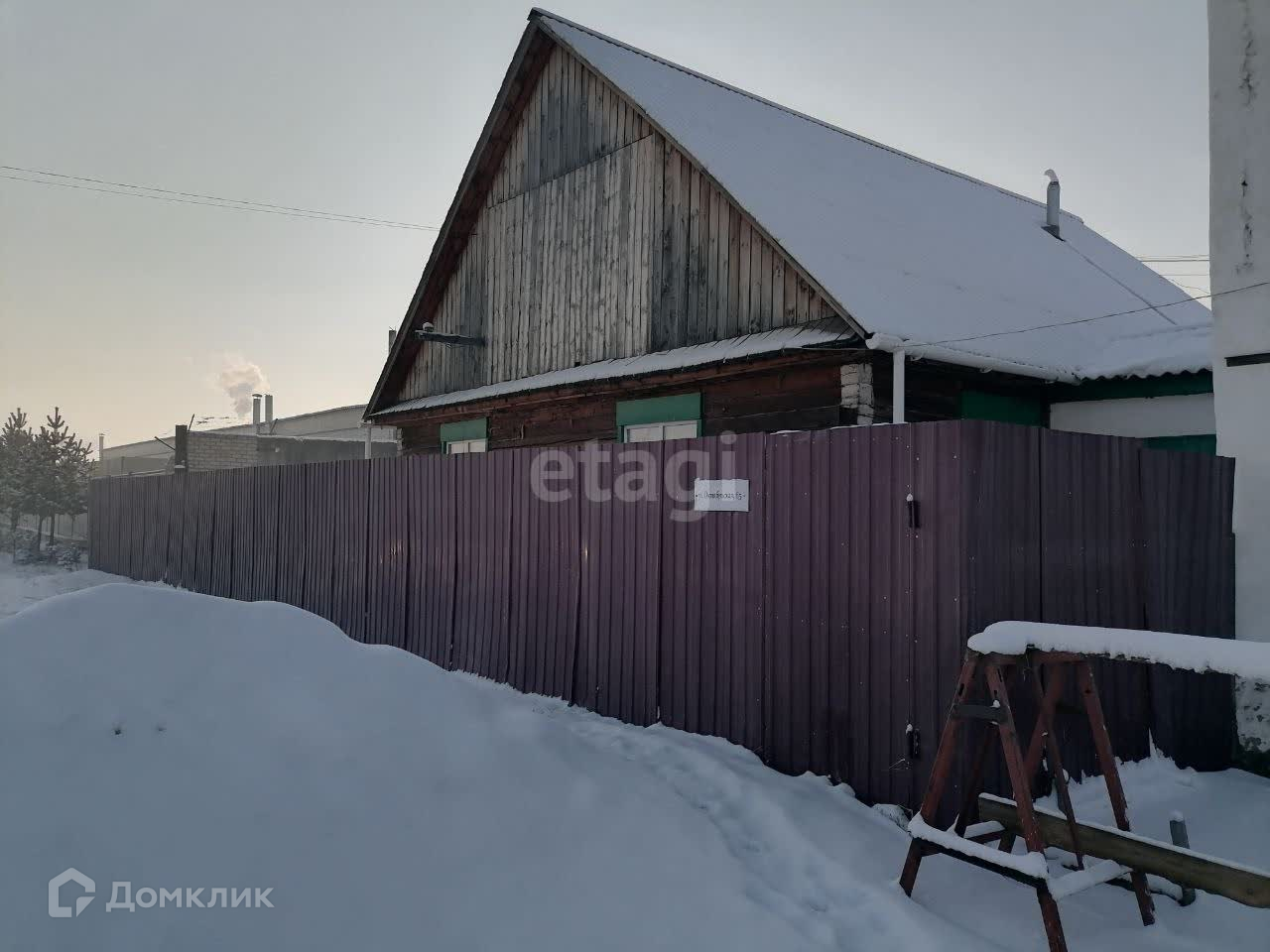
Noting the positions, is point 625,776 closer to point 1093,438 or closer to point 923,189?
point 1093,438

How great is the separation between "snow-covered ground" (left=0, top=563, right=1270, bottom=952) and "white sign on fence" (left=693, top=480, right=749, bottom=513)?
1.84 meters

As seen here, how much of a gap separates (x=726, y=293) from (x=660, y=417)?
1678 millimetres

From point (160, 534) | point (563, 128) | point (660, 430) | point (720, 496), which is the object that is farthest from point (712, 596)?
point (160, 534)

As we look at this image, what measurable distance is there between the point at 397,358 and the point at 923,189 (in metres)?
9.53

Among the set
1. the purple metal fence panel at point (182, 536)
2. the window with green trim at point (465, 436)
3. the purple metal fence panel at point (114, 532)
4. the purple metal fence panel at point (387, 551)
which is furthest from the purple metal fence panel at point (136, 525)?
the purple metal fence panel at point (387, 551)

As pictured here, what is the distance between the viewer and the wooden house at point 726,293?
894 centimetres

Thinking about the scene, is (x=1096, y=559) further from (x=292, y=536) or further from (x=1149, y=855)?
(x=292, y=536)

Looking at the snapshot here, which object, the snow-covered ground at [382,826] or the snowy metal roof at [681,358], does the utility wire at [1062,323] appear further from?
the snow-covered ground at [382,826]

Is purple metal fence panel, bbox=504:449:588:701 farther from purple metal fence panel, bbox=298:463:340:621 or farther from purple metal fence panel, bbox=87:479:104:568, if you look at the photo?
purple metal fence panel, bbox=87:479:104:568

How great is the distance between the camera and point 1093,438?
550cm

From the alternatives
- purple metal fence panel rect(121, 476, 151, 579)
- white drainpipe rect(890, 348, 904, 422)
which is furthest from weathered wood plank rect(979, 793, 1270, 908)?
purple metal fence panel rect(121, 476, 151, 579)

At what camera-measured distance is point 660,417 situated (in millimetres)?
10422

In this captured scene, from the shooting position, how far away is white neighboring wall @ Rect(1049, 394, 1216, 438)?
9445 mm

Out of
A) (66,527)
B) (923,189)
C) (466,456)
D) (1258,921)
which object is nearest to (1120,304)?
(923,189)
